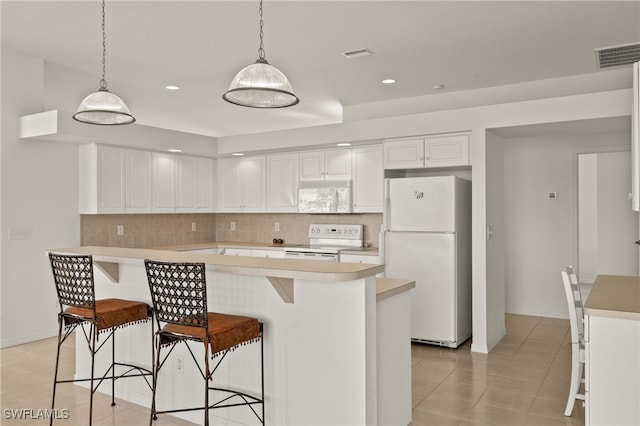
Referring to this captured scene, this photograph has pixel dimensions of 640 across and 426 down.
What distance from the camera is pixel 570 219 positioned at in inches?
228

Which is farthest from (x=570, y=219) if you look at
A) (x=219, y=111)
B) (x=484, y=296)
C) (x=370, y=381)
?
(x=219, y=111)

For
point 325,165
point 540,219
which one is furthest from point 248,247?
point 540,219

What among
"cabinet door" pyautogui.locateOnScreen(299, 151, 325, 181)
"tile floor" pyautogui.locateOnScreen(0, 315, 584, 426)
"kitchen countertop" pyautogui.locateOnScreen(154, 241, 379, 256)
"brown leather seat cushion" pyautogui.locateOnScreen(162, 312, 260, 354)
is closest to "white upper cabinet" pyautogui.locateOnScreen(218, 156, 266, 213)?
"kitchen countertop" pyautogui.locateOnScreen(154, 241, 379, 256)

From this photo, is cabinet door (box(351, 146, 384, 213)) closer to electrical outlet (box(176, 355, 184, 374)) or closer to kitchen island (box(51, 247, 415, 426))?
kitchen island (box(51, 247, 415, 426))

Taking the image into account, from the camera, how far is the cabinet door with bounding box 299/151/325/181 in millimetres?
6133

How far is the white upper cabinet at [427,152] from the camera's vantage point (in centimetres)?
477

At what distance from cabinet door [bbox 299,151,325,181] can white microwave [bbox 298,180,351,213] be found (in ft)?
0.28

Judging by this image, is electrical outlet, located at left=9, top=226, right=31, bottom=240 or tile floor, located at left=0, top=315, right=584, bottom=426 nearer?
tile floor, located at left=0, top=315, right=584, bottom=426

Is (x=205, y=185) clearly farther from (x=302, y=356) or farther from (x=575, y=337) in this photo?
(x=575, y=337)

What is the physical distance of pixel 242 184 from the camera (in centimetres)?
683

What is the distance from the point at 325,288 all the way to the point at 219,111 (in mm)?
4859

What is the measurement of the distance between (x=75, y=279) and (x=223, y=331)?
1122 millimetres

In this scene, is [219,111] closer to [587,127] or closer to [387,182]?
[387,182]

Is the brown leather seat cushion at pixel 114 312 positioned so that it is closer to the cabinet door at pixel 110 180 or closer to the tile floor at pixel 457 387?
the tile floor at pixel 457 387
